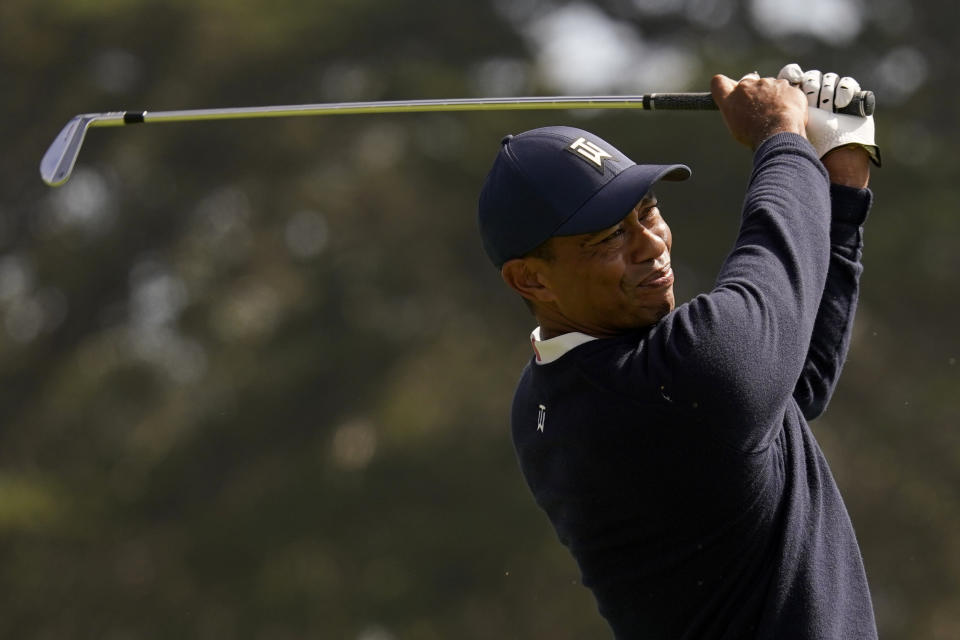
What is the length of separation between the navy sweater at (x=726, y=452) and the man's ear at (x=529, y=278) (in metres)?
0.11

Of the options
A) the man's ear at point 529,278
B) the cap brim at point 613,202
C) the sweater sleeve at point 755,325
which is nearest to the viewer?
the sweater sleeve at point 755,325

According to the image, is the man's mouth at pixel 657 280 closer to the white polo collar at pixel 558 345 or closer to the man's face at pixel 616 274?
the man's face at pixel 616 274

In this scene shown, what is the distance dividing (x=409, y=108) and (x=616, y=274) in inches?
34.0

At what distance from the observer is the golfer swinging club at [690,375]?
2092 mm

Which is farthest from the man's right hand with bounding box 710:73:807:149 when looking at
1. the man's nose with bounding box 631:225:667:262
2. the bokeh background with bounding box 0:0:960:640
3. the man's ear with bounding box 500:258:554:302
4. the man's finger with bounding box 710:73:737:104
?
the bokeh background with bounding box 0:0:960:640

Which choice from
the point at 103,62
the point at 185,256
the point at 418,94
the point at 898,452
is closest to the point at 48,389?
the point at 185,256

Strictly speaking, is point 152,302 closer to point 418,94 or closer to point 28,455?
point 28,455

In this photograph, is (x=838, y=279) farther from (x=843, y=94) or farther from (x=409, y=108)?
(x=409, y=108)

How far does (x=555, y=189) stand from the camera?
224 cm

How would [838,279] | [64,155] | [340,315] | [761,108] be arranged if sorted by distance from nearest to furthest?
1. [761,108]
2. [838,279]
3. [64,155]
4. [340,315]

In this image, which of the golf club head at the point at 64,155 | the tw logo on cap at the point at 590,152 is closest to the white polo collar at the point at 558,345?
the tw logo on cap at the point at 590,152

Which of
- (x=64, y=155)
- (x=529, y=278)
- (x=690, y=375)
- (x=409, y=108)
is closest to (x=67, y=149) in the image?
(x=64, y=155)

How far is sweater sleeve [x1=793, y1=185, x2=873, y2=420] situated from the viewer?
95.1 inches

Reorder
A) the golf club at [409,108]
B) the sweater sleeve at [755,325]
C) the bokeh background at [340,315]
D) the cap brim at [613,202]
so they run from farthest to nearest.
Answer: the bokeh background at [340,315] → the golf club at [409,108] → the cap brim at [613,202] → the sweater sleeve at [755,325]
